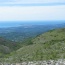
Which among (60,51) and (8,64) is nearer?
(8,64)

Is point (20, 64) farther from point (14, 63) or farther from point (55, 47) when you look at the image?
point (55, 47)

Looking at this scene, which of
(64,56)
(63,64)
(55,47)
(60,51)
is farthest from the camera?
(55,47)

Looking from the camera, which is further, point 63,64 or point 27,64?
point 27,64

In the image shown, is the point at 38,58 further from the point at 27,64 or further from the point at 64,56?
the point at 27,64

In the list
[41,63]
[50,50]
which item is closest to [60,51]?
[50,50]

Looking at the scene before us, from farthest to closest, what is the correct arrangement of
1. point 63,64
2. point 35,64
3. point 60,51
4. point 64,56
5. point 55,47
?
point 55,47, point 60,51, point 64,56, point 35,64, point 63,64

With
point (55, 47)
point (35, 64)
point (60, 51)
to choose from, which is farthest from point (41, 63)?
point (55, 47)

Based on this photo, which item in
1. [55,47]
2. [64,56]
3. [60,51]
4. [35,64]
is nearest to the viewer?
[35,64]

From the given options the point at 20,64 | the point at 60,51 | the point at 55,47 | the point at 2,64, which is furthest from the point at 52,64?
the point at 55,47
